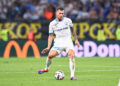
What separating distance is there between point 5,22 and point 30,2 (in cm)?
275

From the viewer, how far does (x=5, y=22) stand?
1137 inches

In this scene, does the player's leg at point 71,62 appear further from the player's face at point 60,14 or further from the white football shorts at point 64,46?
the player's face at point 60,14

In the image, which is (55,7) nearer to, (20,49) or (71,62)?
(20,49)

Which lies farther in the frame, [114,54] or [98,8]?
[98,8]

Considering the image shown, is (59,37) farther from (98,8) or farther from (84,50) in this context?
(98,8)

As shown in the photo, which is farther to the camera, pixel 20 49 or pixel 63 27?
pixel 20 49

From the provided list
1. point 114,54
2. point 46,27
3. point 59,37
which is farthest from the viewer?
point 46,27

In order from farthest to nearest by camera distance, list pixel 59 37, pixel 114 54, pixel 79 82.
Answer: pixel 114 54 < pixel 59 37 < pixel 79 82

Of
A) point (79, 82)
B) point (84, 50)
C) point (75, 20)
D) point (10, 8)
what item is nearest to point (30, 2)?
point (10, 8)

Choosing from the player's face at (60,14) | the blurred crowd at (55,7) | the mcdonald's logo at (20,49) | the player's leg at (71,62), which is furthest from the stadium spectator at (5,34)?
the player's leg at (71,62)

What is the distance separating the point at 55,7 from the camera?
30000 mm

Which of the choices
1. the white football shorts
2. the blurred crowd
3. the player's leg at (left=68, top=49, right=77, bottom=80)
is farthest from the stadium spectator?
the player's leg at (left=68, top=49, right=77, bottom=80)

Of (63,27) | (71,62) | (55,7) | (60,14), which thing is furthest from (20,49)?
(71,62)

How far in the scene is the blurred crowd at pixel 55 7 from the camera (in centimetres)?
2984
